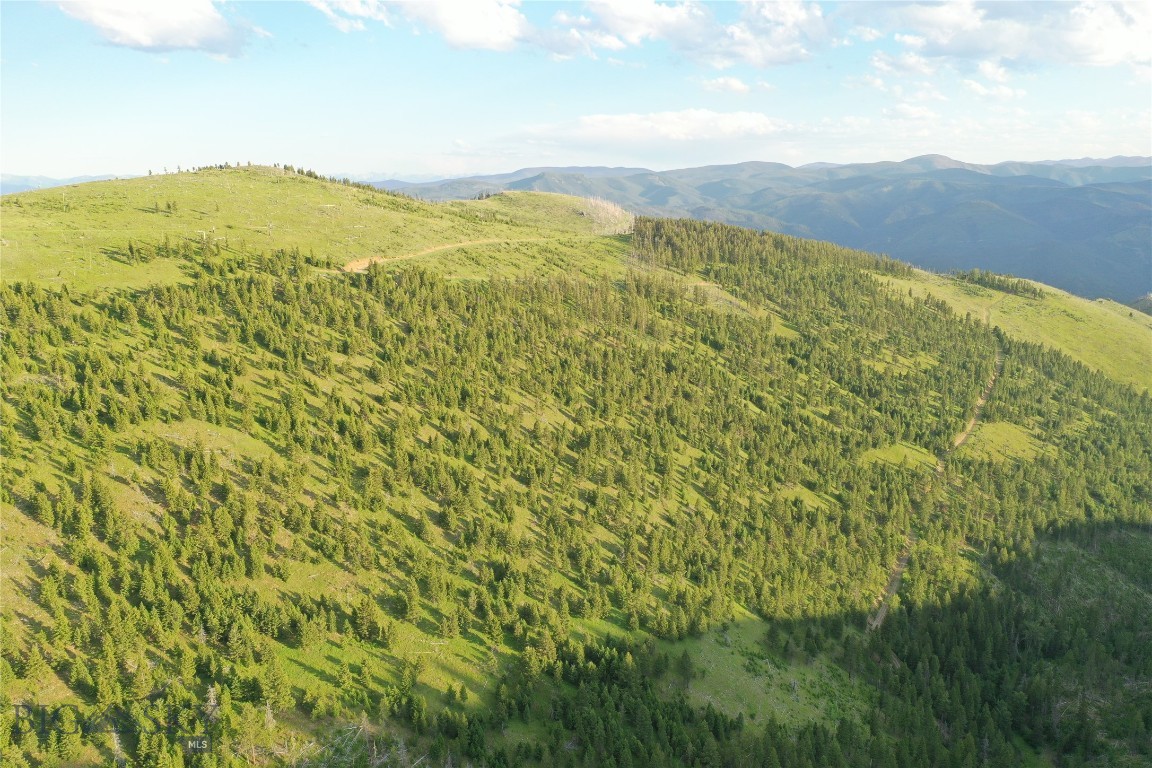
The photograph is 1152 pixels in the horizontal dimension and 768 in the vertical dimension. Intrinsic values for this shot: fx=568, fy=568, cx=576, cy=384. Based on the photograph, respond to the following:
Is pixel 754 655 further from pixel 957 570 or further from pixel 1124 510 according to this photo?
pixel 1124 510

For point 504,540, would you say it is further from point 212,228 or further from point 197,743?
point 212,228

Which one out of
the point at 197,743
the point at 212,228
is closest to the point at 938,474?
the point at 197,743

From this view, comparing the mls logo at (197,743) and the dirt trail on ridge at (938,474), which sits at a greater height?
the mls logo at (197,743)

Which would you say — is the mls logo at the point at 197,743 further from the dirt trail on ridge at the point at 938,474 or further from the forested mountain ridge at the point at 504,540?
the dirt trail on ridge at the point at 938,474

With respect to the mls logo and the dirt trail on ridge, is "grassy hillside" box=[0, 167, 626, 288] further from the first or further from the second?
the dirt trail on ridge

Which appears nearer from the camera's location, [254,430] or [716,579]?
[254,430]

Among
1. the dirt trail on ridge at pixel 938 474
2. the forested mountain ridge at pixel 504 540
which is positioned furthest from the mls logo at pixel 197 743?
the dirt trail on ridge at pixel 938 474

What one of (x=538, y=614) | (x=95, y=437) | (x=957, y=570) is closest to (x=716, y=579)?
(x=538, y=614)

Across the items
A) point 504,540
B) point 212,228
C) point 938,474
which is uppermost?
point 212,228
